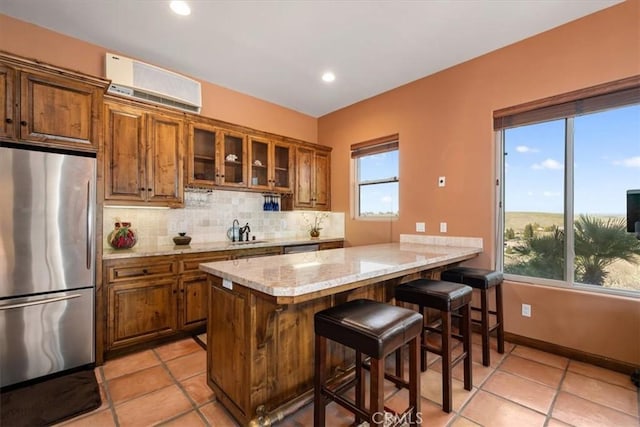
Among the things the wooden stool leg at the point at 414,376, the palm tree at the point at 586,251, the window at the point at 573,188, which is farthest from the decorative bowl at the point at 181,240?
the palm tree at the point at 586,251

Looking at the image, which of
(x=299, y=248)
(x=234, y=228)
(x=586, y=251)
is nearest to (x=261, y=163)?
(x=234, y=228)

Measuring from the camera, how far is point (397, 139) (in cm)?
385

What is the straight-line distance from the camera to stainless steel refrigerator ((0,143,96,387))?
6.51 feet

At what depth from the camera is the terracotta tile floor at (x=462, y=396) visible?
1742 mm

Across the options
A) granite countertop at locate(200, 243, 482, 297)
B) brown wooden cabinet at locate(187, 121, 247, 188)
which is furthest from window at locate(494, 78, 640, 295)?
brown wooden cabinet at locate(187, 121, 247, 188)

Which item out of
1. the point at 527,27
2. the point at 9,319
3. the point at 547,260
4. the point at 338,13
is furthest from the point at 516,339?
the point at 9,319

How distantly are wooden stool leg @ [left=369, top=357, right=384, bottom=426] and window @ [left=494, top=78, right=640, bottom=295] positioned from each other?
2.29 m

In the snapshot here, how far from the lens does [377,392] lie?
4.19ft

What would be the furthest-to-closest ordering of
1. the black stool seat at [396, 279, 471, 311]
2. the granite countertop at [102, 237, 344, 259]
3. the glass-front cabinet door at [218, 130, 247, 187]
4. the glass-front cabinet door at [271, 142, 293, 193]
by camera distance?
the glass-front cabinet door at [271, 142, 293, 193] → the glass-front cabinet door at [218, 130, 247, 187] → the granite countertop at [102, 237, 344, 259] → the black stool seat at [396, 279, 471, 311]

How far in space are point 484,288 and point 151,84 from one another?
3867 millimetres

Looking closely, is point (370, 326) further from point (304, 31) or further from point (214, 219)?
point (214, 219)

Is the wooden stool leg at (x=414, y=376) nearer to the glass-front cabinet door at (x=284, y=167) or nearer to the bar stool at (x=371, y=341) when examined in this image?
the bar stool at (x=371, y=341)

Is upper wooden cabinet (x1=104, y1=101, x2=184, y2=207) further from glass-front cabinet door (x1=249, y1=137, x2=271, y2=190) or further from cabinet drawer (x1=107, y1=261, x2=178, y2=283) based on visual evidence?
glass-front cabinet door (x1=249, y1=137, x2=271, y2=190)

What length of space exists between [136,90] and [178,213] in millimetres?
1400
